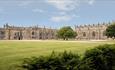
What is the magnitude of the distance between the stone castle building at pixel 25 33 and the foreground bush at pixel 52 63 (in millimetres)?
149128

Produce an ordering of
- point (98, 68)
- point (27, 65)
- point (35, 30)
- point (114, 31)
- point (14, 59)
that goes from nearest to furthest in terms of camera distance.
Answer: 1. point (27, 65)
2. point (98, 68)
3. point (14, 59)
4. point (114, 31)
5. point (35, 30)

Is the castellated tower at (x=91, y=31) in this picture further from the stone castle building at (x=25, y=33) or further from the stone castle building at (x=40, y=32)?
the stone castle building at (x=25, y=33)

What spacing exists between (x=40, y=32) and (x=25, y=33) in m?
9.31

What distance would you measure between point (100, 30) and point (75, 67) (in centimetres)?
15009

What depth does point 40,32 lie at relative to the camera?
178500 millimetres

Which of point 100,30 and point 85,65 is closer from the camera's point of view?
point 85,65

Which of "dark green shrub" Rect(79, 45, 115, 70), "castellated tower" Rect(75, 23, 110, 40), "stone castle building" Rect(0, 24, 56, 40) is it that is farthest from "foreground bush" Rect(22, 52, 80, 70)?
"stone castle building" Rect(0, 24, 56, 40)

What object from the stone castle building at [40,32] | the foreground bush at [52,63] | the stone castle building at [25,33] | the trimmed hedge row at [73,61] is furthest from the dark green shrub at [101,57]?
the stone castle building at [25,33]

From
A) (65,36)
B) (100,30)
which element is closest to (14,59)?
(65,36)

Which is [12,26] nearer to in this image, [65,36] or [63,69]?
[65,36]

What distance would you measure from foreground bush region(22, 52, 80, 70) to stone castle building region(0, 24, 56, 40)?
489ft

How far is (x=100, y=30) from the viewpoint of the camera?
164625 mm

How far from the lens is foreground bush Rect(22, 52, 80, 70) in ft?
51.5

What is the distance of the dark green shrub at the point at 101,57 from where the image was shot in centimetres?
1925
